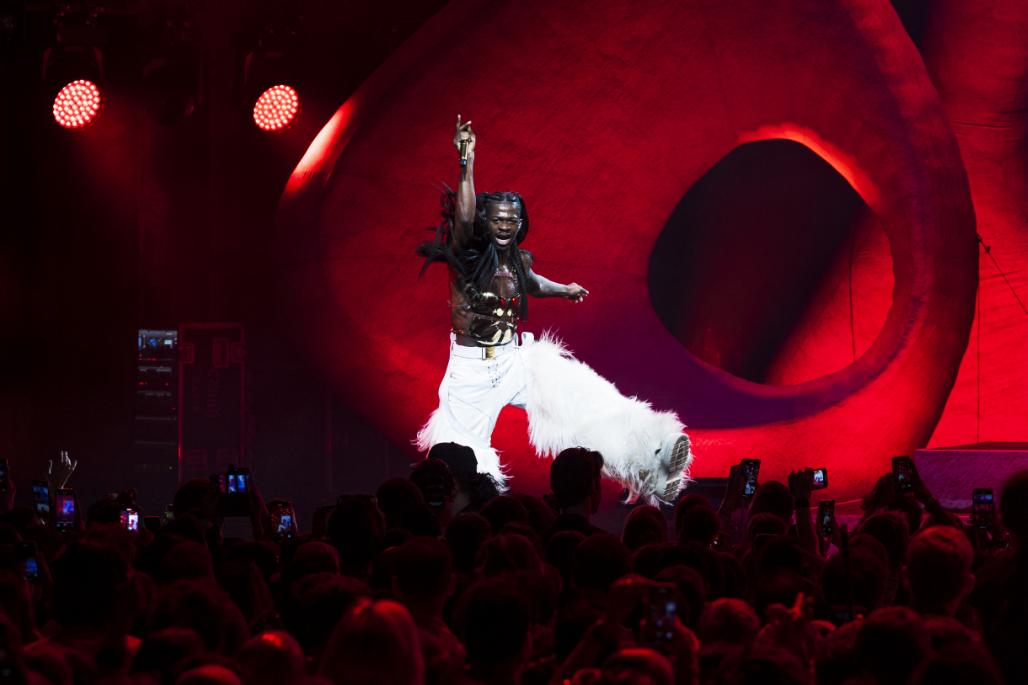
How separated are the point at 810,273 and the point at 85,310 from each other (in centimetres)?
562

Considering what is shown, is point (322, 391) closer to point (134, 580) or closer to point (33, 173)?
point (33, 173)

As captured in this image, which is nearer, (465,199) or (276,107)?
(465,199)

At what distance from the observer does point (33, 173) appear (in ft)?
34.8

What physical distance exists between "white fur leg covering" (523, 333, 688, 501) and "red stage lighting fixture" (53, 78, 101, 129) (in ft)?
13.7

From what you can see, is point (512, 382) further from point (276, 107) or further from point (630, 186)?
point (276, 107)

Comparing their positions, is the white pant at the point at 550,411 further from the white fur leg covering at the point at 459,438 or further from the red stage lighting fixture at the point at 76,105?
the red stage lighting fixture at the point at 76,105

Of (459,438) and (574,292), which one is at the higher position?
(574,292)

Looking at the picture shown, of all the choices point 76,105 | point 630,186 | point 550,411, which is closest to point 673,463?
point 550,411

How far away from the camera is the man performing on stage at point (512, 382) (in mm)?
6602

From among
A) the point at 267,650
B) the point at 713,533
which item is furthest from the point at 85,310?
the point at 267,650

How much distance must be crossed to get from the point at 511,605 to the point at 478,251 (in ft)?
14.2

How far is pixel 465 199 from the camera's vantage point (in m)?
6.46

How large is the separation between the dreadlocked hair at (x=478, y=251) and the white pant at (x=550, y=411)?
318 millimetres

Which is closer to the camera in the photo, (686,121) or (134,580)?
(134,580)
